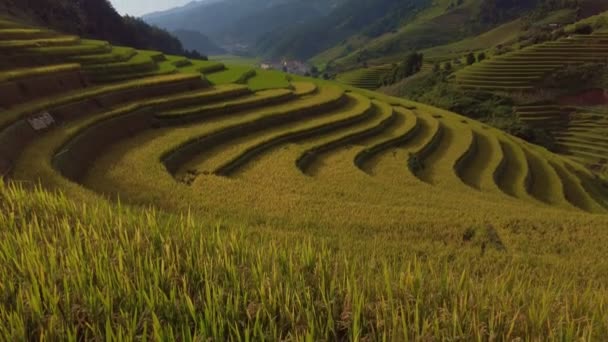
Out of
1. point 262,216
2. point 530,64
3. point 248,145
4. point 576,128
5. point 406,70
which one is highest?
point 530,64

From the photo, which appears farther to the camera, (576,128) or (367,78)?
(367,78)

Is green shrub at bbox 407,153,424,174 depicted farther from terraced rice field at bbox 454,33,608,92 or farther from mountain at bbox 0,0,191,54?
terraced rice field at bbox 454,33,608,92

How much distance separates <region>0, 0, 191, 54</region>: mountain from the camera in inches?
1518

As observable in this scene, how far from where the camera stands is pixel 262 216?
25.8ft

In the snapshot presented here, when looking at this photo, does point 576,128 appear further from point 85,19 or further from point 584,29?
point 85,19

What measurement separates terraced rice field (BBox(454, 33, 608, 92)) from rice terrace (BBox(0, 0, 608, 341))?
99.0ft

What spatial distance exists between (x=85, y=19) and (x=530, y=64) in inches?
2204

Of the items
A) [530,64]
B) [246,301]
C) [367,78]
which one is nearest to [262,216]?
[246,301]

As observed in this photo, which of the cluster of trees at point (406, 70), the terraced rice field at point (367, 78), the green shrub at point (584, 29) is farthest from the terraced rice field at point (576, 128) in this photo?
the terraced rice field at point (367, 78)

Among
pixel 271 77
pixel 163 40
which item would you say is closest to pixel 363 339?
pixel 271 77

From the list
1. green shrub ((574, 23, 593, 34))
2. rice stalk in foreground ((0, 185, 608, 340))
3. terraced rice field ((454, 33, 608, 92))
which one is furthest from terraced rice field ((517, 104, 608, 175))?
rice stalk in foreground ((0, 185, 608, 340))

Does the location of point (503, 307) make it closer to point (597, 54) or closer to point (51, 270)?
point (51, 270)

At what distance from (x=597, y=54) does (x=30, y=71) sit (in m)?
64.2

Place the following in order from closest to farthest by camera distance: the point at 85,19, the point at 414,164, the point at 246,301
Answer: the point at 246,301, the point at 414,164, the point at 85,19
